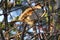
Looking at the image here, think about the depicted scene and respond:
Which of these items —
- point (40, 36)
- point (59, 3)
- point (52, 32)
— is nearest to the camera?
point (40, 36)

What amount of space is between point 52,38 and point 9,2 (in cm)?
41

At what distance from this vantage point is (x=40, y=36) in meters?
1.75

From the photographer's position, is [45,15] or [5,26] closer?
[5,26]

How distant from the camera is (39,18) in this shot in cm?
166

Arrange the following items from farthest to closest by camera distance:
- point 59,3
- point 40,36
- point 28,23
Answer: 1. point 59,3
2. point 40,36
3. point 28,23

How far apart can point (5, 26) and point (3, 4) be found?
6.1 inches

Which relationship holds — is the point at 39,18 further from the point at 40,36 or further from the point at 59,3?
the point at 59,3

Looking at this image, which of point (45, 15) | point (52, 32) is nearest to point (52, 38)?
point (52, 32)

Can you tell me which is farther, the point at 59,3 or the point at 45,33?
the point at 59,3

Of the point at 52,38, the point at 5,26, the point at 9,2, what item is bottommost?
the point at 52,38

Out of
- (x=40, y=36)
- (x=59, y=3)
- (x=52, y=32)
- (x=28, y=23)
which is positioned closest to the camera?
(x=28, y=23)

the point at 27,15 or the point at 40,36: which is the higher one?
the point at 27,15

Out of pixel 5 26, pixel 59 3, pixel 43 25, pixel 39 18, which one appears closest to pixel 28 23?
pixel 39 18

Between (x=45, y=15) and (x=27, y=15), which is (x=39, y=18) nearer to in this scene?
(x=27, y=15)
